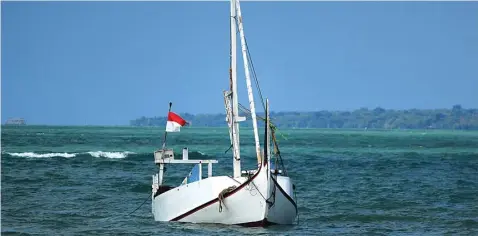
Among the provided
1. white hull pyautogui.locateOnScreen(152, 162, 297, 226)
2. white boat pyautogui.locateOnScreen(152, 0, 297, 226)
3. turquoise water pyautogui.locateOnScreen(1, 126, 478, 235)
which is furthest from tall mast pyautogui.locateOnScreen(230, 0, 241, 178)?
turquoise water pyautogui.locateOnScreen(1, 126, 478, 235)

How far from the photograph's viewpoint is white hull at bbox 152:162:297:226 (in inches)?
1127

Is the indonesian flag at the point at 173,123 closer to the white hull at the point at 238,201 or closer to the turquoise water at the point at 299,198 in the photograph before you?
the white hull at the point at 238,201

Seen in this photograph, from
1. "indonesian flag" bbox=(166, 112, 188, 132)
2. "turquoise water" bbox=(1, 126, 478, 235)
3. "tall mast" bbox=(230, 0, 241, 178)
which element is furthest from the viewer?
"turquoise water" bbox=(1, 126, 478, 235)

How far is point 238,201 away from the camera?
2902 cm

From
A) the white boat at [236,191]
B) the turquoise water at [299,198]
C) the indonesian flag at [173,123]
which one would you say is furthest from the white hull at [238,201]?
the indonesian flag at [173,123]

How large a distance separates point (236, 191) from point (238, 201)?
0.41 meters

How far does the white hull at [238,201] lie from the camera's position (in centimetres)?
2862

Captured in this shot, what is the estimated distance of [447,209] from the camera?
130ft

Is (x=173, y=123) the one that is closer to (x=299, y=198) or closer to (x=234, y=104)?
(x=234, y=104)

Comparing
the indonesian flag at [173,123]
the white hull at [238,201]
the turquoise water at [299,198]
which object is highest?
the indonesian flag at [173,123]

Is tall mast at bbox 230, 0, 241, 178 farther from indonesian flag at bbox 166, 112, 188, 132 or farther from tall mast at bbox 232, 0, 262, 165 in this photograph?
indonesian flag at bbox 166, 112, 188, 132

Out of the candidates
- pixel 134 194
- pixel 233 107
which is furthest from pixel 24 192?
pixel 233 107

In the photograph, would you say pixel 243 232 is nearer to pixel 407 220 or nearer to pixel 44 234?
pixel 44 234

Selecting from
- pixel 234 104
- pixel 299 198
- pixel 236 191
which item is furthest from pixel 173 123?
pixel 299 198
